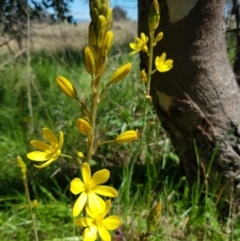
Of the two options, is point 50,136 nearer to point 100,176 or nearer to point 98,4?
point 100,176

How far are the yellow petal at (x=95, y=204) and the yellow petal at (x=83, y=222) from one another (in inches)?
0.9

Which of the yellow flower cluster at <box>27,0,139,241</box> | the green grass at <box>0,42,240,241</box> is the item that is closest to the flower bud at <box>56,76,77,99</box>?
the yellow flower cluster at <box>27,0,139,241</box>

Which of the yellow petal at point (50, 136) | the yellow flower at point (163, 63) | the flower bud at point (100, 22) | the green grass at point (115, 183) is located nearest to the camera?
the flower bud at point (100, 22)

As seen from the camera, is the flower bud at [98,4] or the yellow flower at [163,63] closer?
the flower bud at [98,4]

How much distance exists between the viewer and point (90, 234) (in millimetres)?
825

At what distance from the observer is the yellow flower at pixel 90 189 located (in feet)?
2.72

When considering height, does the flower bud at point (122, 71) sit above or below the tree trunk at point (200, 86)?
above

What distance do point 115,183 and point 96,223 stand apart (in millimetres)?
1391

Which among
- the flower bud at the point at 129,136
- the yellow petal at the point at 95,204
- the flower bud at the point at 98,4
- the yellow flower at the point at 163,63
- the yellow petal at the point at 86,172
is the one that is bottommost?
the yellow petal at the point at 95,204

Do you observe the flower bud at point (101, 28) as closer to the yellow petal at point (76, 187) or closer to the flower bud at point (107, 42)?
the flower bud at point (107, 42)

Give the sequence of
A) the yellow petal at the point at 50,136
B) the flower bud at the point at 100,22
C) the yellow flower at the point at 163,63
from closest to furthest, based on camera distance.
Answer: the flower bud at the point at 100,22, the yellow petal at the point at 50,136, the yellow flower at the point at 163,63

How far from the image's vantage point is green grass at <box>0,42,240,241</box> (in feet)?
5.94

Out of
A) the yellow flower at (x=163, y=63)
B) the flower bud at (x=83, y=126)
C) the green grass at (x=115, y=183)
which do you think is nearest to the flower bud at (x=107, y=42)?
the flower bud at (x=83, y=126)

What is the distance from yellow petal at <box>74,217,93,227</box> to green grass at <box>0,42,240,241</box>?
0.37 m
